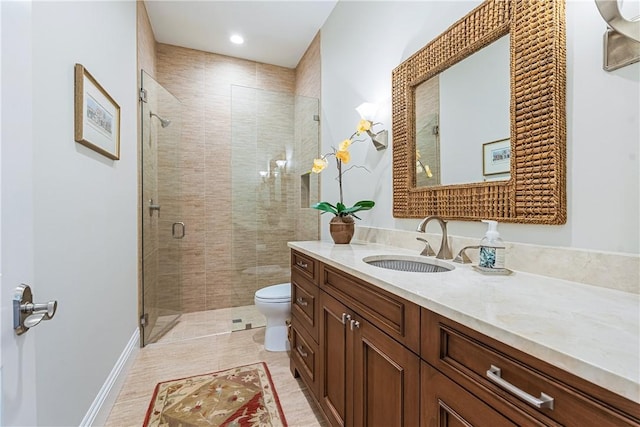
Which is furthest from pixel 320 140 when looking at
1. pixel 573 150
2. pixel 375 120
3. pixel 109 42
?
pixel 573 150

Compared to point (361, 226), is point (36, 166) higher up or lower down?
higher up

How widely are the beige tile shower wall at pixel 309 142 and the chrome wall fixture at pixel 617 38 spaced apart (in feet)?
7.15

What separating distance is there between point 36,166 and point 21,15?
A: 63 centimetres

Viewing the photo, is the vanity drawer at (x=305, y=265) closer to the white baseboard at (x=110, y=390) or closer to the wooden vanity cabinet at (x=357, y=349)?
the wooden vanity cabinet at (x=357, y=349)

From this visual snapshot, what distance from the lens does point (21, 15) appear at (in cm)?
57

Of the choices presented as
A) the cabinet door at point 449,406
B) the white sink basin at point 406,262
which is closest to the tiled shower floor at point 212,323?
the white sink basin at point 406,262

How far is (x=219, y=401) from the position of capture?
1.65m

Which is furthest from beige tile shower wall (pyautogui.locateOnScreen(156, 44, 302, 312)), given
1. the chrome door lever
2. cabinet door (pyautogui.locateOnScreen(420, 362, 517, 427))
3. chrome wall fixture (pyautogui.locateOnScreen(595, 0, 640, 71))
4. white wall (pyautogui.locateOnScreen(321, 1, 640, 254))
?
chrome wall fixture (pyautogui.locateOnScreen(595, 0, 640, 71))

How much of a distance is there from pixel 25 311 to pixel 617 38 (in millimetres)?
1588

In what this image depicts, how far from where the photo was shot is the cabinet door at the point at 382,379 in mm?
794

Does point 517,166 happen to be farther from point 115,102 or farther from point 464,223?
point 115,102

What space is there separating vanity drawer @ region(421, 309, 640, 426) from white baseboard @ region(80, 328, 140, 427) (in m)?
1.61

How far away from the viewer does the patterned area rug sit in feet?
4.93

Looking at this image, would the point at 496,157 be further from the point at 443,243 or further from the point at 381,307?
the point at 381,307
